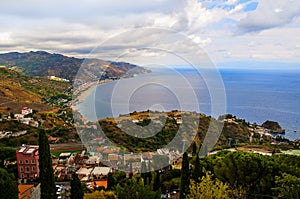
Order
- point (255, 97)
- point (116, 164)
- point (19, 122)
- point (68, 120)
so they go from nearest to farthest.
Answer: point (116, 164) → point (19, 122) → point (68, 120) → point (255, 97)

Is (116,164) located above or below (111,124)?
below

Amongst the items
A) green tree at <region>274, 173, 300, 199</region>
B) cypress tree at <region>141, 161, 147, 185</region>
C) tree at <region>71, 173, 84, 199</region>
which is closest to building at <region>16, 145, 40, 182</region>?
cypress tree at <region>141, 161, 147, 185</region>

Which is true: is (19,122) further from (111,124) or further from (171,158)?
(171,158)

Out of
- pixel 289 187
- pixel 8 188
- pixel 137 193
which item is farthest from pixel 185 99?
pixel 8 188

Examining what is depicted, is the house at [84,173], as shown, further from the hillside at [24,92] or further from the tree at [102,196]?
the hillside at [24,92]

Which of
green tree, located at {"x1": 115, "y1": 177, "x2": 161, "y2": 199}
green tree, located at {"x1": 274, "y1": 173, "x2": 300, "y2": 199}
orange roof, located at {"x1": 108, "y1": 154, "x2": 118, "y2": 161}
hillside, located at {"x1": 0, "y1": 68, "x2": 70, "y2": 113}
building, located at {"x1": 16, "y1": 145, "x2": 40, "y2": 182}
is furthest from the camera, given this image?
hillside, located at {"x1": 0, "y1": 68, "x2": 70, "y2": 113}

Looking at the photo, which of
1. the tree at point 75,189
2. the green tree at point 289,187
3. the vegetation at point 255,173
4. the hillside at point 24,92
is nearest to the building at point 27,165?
the tree at point 75,189

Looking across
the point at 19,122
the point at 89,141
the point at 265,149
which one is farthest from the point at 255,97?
the point at 89,141

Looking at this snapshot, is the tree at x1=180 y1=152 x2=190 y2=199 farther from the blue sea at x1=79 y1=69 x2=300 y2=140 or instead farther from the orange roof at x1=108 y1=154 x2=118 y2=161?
the orange roof at x1=108 y1=154 x2=118 y2=161
